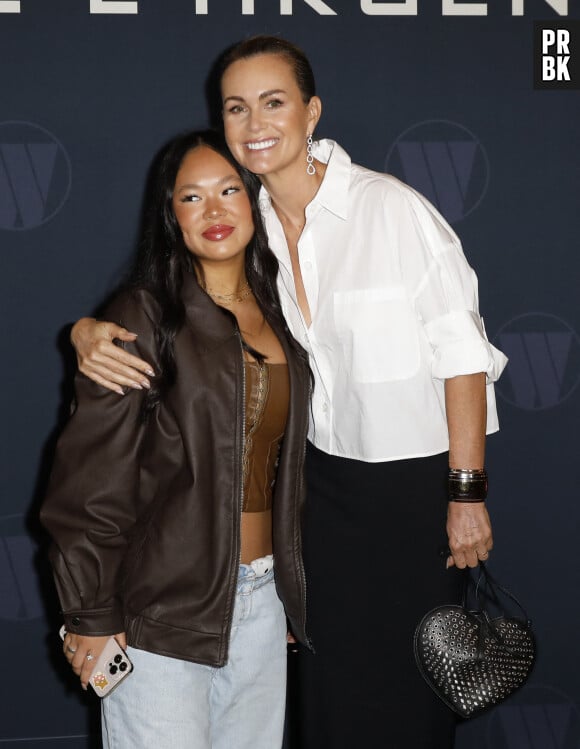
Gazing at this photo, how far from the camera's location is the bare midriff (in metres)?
1.85

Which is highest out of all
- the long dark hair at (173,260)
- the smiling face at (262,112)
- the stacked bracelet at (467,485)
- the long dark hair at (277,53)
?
the long dark hair at (277,53)

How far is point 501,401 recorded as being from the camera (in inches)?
111

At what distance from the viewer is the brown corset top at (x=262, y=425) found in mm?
1851

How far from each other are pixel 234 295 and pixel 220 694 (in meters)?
0.87

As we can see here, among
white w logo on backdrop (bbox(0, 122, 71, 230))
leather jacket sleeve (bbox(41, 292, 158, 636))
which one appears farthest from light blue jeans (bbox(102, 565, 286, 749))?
white w logo on backdrop (bbox(0, 122, 71, 230))

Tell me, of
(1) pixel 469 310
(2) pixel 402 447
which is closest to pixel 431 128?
(1) pixel 469 310

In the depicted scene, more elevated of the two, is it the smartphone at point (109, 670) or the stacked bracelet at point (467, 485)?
the stacked bracelet at point (467, 485)

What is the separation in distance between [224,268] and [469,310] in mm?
541

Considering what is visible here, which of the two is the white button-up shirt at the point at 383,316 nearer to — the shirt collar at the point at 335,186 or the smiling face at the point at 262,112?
the shirt collar at the point at 335,186

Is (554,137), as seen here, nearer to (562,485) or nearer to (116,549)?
(562,485)

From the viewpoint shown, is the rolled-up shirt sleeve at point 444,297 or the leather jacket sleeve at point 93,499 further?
the rolled-up shirt sleeve at point 444,297

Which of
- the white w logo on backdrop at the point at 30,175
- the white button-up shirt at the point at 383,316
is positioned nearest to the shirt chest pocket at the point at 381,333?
the white button-up shirt at the point at 383,316

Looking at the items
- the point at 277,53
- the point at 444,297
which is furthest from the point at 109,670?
the point at 277,53

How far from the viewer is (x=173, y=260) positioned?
74.8 inches
